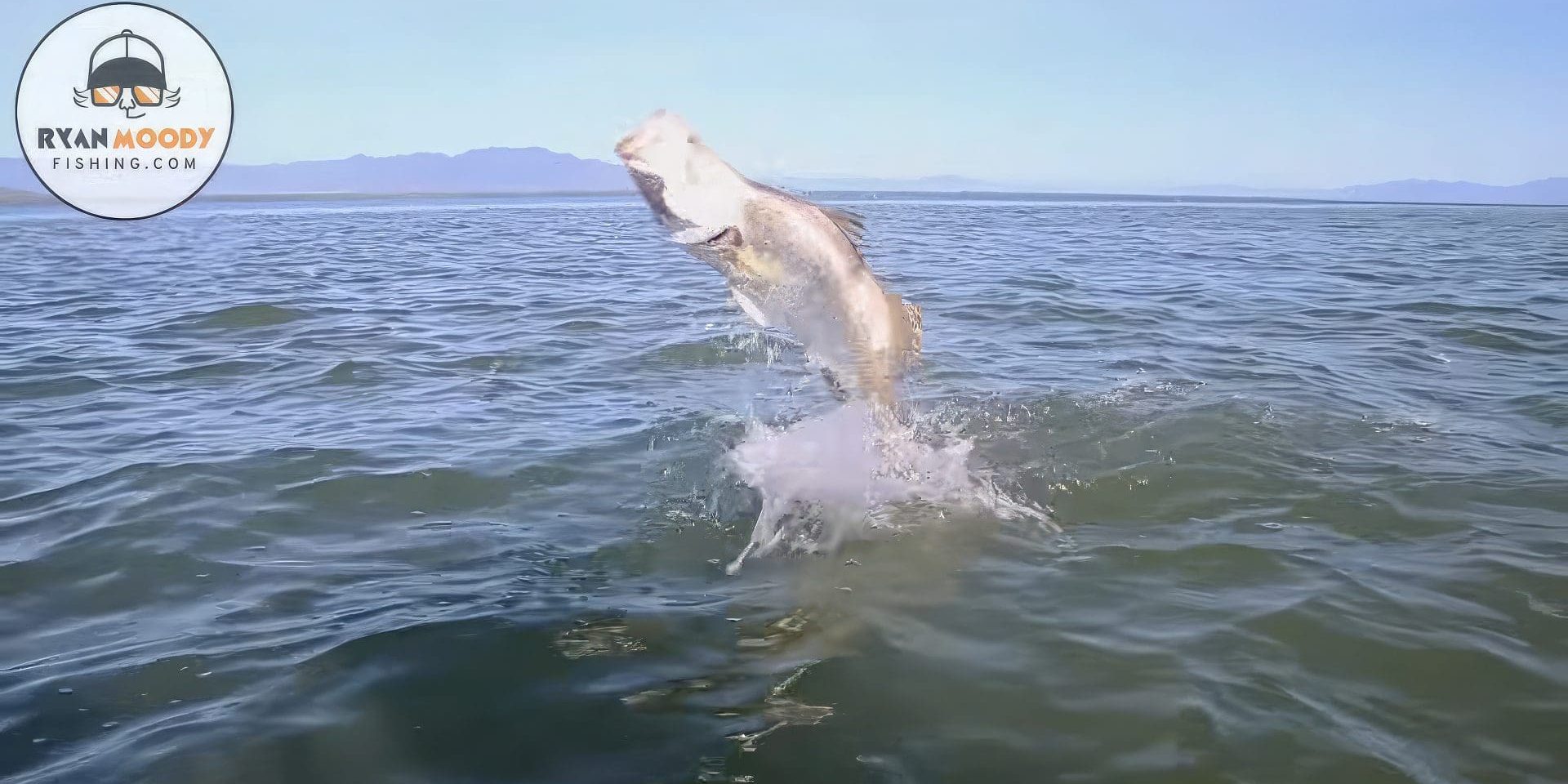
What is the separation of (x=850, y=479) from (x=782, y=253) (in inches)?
73.4

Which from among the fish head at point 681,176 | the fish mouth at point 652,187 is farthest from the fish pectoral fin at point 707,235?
the fish mouth at point 652,187

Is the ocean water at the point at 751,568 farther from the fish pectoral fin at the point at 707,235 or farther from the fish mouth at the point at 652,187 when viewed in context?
the fish mouth at the point at 652,187

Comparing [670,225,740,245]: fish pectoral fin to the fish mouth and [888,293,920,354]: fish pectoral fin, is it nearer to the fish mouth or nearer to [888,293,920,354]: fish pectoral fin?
the fish mouth

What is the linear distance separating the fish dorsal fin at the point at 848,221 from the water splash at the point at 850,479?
1258 mm

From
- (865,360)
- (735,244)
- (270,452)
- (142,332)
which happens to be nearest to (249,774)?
(735,244)

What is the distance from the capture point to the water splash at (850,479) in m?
5.71

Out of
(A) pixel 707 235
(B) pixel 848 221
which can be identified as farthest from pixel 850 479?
(A) pixel 707 235

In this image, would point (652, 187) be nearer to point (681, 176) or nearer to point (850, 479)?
point (681, 176)

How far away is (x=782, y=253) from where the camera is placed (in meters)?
5.25

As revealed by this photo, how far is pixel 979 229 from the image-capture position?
38.4m

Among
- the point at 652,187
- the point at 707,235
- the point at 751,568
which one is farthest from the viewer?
the point at 751,568

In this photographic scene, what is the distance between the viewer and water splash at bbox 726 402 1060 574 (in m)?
5.71

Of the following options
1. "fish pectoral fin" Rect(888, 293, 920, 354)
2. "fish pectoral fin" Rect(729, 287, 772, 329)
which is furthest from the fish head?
"fish pectoral fin" Rect(888, 293, 920, 354)

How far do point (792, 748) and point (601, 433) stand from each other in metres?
4.64
